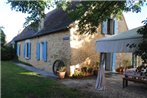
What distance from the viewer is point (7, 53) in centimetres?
3189

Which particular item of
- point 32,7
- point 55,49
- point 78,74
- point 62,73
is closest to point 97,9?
point 32,7

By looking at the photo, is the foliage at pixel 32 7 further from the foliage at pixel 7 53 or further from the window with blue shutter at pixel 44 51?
the foliage at pixel 7 53

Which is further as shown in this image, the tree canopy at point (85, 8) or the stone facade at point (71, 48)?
the stone facade at point (71, 48)

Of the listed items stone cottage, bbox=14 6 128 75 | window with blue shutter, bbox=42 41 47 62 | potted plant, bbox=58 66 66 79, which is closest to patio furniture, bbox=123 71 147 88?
potted plant, bbox=58 66 66 79

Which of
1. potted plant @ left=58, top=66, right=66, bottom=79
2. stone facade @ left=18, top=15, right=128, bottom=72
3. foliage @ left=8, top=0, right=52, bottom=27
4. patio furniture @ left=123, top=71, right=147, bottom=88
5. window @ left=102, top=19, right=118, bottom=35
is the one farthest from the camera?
window @ left=102, top=19, right=118, bottom=35

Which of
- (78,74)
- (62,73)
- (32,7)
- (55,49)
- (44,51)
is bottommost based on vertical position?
(78,74)

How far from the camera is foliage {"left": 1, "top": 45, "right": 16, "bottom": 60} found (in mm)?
31100

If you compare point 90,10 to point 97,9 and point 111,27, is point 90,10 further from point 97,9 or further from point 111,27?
point 111,27

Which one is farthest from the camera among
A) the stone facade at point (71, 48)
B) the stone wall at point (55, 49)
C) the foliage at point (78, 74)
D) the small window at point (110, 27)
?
the small window at point (110, 27)

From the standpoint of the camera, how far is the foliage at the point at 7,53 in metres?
31.1

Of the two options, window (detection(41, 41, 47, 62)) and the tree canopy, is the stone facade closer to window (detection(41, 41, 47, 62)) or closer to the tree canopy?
window (detection(41, 41, 47, 62))

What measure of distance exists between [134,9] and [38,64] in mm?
12689

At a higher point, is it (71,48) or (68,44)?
(68,44)

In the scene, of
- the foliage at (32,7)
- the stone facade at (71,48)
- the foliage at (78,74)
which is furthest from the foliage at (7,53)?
the foliage at (32,7)
